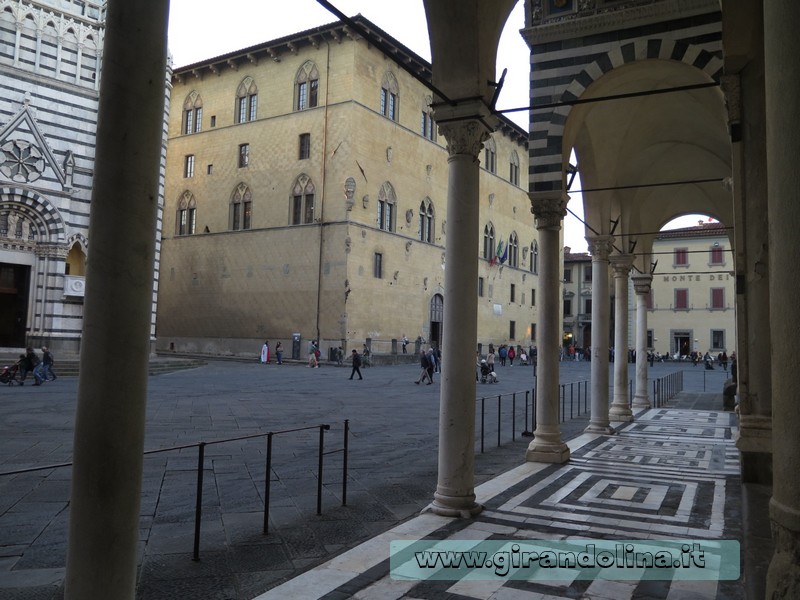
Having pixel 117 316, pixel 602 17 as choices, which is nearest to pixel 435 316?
pixel 602 17

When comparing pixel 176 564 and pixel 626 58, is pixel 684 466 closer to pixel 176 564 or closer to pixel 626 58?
pixel 626 58

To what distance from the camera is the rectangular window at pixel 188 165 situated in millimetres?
36000

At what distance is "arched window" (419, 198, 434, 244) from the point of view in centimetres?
3528

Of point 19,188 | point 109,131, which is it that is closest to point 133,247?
point 109,131

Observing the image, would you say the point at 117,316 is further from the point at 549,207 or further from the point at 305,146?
the point at 305,146

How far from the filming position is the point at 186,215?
118 feet

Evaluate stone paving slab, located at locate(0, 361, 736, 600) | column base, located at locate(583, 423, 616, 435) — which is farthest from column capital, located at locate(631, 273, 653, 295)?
column base, located at locate(583, 423, 616, 435)

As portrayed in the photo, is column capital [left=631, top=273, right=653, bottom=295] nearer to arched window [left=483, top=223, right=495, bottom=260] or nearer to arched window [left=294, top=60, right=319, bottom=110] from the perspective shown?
arched window [left=294, top=60, right=319, bottom=110]

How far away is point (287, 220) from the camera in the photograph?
105ft

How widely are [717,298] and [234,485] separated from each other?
48218mm

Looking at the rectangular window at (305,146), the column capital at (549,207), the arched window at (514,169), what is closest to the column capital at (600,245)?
the column capital at (549,207)

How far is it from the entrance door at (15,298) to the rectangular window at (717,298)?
4461 centimetres

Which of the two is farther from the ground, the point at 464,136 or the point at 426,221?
the point at 426,221

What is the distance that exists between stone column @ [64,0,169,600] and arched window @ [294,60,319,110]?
30.3m
